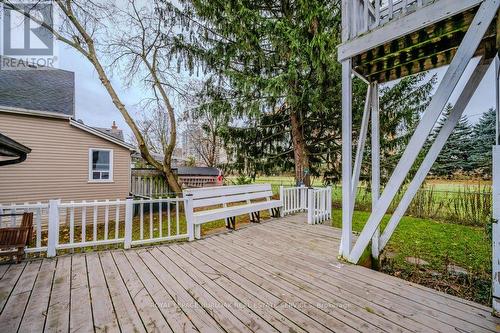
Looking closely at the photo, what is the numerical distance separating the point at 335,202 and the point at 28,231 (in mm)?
10456

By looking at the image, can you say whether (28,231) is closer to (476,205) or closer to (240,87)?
(240,87)

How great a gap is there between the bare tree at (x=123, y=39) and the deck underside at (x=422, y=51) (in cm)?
749

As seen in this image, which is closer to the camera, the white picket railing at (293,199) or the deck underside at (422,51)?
the deck underside at (422,51)

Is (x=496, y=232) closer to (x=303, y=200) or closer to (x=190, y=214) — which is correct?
(x=190, y=214)

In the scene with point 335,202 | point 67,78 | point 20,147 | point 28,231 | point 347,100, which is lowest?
point 335,202

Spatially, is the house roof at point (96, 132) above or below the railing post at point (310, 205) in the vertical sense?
above

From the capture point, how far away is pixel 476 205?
6.93 m

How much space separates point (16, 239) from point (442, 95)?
558cm

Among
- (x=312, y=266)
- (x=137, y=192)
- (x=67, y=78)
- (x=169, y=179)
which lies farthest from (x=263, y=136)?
(x=67, y=78)

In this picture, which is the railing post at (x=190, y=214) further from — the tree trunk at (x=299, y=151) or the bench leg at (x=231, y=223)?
the tree trunk at (x=299, y=151)

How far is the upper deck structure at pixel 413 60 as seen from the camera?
2.21 m

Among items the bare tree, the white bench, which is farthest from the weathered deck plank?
the bare tree

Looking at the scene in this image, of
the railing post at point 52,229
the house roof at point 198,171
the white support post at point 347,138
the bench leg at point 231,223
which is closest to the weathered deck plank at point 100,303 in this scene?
the railing post at point 52,229

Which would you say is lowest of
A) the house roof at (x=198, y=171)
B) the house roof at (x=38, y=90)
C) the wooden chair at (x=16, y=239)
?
the wooden chair at (x=16, y=239)
